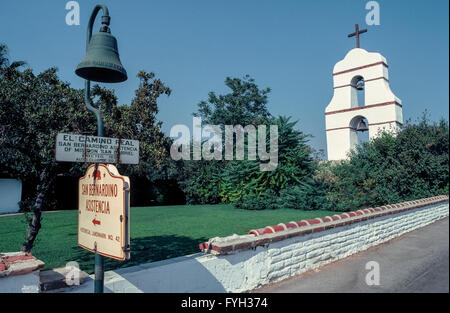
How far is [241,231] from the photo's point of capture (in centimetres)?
925

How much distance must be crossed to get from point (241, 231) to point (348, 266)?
12.5 ft

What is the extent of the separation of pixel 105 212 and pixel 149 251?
4.35 m

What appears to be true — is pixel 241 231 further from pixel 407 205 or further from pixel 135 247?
pixel 407 205

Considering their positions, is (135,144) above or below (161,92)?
below

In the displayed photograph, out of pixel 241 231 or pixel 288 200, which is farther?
pixel 288 200

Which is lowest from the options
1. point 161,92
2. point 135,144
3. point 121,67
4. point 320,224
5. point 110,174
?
point 320,224

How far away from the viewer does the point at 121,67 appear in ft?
11.7

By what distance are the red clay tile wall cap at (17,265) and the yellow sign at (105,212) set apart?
0.48 metres

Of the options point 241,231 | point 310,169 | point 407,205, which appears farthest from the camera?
point 310,169

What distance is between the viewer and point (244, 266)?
15.5 feet

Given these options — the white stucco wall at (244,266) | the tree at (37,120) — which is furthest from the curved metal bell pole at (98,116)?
the tree at (37,120)

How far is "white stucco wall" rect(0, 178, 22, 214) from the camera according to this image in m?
18.1
